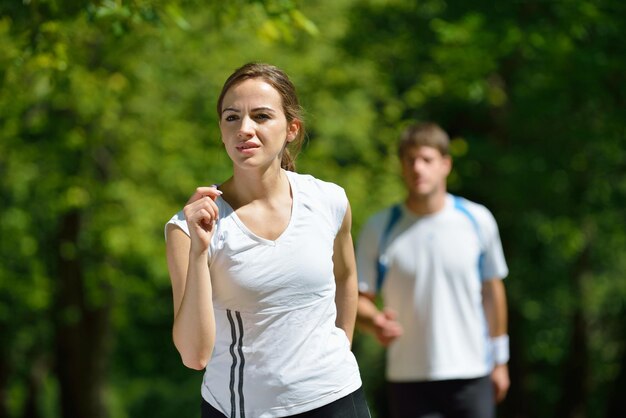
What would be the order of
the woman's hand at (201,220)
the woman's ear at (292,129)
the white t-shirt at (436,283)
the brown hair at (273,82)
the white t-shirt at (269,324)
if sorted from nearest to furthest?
the woman's hand at (201,220)
the white t-shirt at (269,324)
the brown hair at (273,82)
the woman's ear at (292,129)
the white t-shirt at (436,283)

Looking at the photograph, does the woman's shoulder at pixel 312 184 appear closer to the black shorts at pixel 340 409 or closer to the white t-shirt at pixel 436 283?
the black shorts at pixel 340 409

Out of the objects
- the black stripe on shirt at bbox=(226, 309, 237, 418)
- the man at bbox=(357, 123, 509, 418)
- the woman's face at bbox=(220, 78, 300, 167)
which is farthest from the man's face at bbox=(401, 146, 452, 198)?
the black stripe on shirt at bbox=(226, 309, 237, 418)

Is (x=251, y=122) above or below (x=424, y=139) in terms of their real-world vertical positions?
below

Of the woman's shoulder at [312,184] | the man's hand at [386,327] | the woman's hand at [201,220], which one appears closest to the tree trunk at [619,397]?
the man's hand at [386,327]

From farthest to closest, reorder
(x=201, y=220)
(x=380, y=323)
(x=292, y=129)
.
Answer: (x=380, y=323) < (x=292, y=129) < (x=201, y=220)

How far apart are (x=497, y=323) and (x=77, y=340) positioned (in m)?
11.5

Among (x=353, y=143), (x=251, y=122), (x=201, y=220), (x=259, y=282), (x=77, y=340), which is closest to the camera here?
(x=201, y=220)

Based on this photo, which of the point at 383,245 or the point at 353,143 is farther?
the point at 353,143

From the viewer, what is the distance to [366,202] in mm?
14195

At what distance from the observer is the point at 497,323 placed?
606 centimetres

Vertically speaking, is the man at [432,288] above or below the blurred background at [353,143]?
below

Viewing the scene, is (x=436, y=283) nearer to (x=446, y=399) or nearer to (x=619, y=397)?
(x=446, y=399)

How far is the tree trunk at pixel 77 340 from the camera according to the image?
50.0 ft

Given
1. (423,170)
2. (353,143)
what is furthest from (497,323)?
(353,143)
